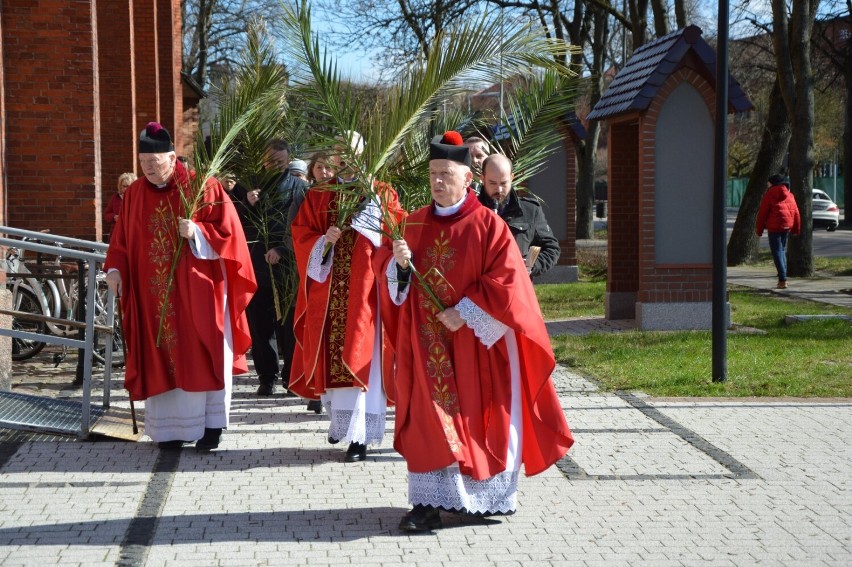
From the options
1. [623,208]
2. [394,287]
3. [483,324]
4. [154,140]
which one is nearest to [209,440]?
[154,140]

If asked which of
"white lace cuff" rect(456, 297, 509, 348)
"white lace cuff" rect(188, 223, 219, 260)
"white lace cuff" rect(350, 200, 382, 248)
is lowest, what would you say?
"white lace cuff" rect(456, 297, 509, 348)

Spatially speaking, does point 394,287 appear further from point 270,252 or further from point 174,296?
point 270,252

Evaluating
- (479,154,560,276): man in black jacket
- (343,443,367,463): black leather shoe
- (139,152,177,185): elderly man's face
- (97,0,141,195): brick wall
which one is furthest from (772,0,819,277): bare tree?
(139,152,177,185): elderly man's face

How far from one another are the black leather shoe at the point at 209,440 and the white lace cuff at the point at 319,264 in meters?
1.14

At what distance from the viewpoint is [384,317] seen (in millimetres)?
6277

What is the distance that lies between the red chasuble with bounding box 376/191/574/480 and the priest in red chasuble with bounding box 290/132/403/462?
129cm

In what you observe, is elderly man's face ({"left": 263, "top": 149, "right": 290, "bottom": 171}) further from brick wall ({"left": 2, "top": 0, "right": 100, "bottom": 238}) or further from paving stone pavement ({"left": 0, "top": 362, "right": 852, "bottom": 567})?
brick wall ({"left": 2, "top": 0, "right": 100, "bottom": 238})

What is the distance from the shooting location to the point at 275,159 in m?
9.45

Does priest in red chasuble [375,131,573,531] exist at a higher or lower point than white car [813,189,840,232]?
lower

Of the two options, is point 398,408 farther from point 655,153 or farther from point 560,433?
point 655,153

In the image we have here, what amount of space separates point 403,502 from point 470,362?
38.6 inches

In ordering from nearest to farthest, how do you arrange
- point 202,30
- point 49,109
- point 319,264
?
point 319,264
point 49,109
point 202,30

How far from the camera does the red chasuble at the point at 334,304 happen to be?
24.5ft

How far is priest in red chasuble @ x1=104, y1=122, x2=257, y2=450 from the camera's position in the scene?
7.40 meters
